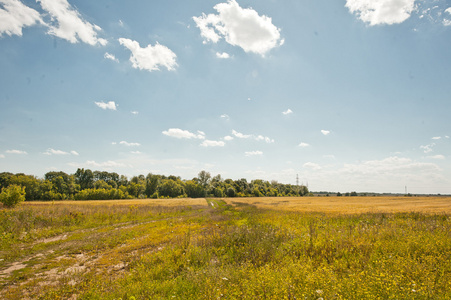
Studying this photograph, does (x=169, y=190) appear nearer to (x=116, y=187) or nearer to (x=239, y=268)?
(x=116, y=187)

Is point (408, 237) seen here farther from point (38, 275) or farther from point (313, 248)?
point (38, 275)

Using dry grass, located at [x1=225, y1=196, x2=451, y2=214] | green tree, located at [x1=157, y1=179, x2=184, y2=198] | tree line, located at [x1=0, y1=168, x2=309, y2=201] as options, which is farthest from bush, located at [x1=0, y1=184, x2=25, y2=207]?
green tree, located at [x1=157, y1=179, x2=184, y2=198]

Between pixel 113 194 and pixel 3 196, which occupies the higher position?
pixel 3 196

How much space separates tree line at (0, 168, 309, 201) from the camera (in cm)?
7806

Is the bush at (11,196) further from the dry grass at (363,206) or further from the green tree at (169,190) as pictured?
the green tree at (169,190)

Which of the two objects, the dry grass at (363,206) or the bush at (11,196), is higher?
the bush at (11,196)

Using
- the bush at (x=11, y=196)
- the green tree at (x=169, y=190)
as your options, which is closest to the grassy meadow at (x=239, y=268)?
the bush at (x=11, y=196)

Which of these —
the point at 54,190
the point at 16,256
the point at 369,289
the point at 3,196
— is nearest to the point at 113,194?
the point at 54,190

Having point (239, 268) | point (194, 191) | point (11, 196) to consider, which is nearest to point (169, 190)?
point (194, 191)

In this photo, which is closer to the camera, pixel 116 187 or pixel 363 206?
pixel 363 206

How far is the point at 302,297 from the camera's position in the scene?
484 centimetres

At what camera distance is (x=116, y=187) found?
11719cm

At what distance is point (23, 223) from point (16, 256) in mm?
8331

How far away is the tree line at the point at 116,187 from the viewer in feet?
256
